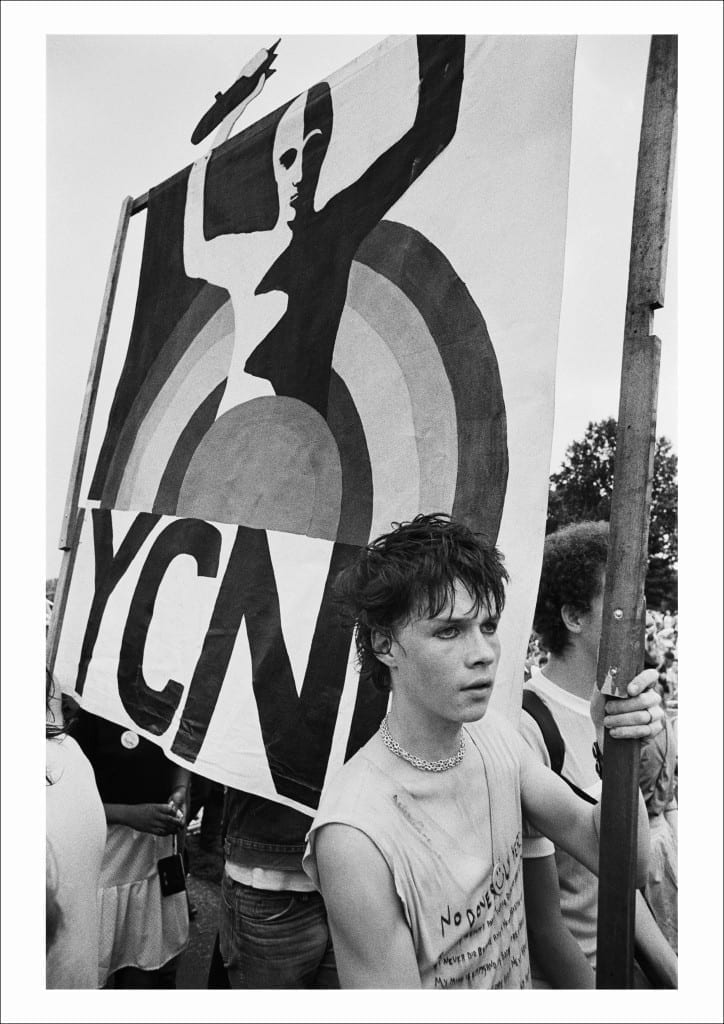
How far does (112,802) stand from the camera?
6.71 feet

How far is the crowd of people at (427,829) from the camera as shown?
1251 mm

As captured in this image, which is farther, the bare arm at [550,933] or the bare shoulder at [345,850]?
the bare arm at [550,933]

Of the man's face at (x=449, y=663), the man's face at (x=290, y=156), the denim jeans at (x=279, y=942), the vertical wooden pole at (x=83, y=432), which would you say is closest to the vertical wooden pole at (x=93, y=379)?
the vertical wooden pole at (x=83, y=432)

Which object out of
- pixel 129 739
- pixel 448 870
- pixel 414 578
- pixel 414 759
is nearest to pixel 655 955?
pixel 448 870

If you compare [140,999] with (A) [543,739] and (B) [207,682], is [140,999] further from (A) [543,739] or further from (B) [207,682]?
(A) [543,739]

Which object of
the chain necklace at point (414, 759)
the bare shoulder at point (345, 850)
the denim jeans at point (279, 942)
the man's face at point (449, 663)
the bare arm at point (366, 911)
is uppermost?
the man's face at point (449, 663)

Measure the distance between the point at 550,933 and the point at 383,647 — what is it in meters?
0.64

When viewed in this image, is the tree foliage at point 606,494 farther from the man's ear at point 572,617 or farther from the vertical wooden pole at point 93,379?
the vertical wooden pole at point 93,379

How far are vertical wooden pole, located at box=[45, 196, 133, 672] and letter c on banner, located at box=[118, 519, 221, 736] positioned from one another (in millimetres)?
357

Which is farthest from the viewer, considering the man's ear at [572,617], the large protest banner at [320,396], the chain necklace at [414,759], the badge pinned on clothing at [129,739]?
the badge pinned on clothing at [129,739]

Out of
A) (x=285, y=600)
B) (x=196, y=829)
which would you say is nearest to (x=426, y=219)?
(x=285, y=600)

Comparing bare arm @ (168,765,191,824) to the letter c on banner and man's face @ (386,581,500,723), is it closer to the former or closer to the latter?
the letter c on banner

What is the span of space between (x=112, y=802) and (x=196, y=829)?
162 centimetres

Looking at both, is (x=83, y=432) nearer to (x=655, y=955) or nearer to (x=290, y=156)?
(x=290, y=156)
